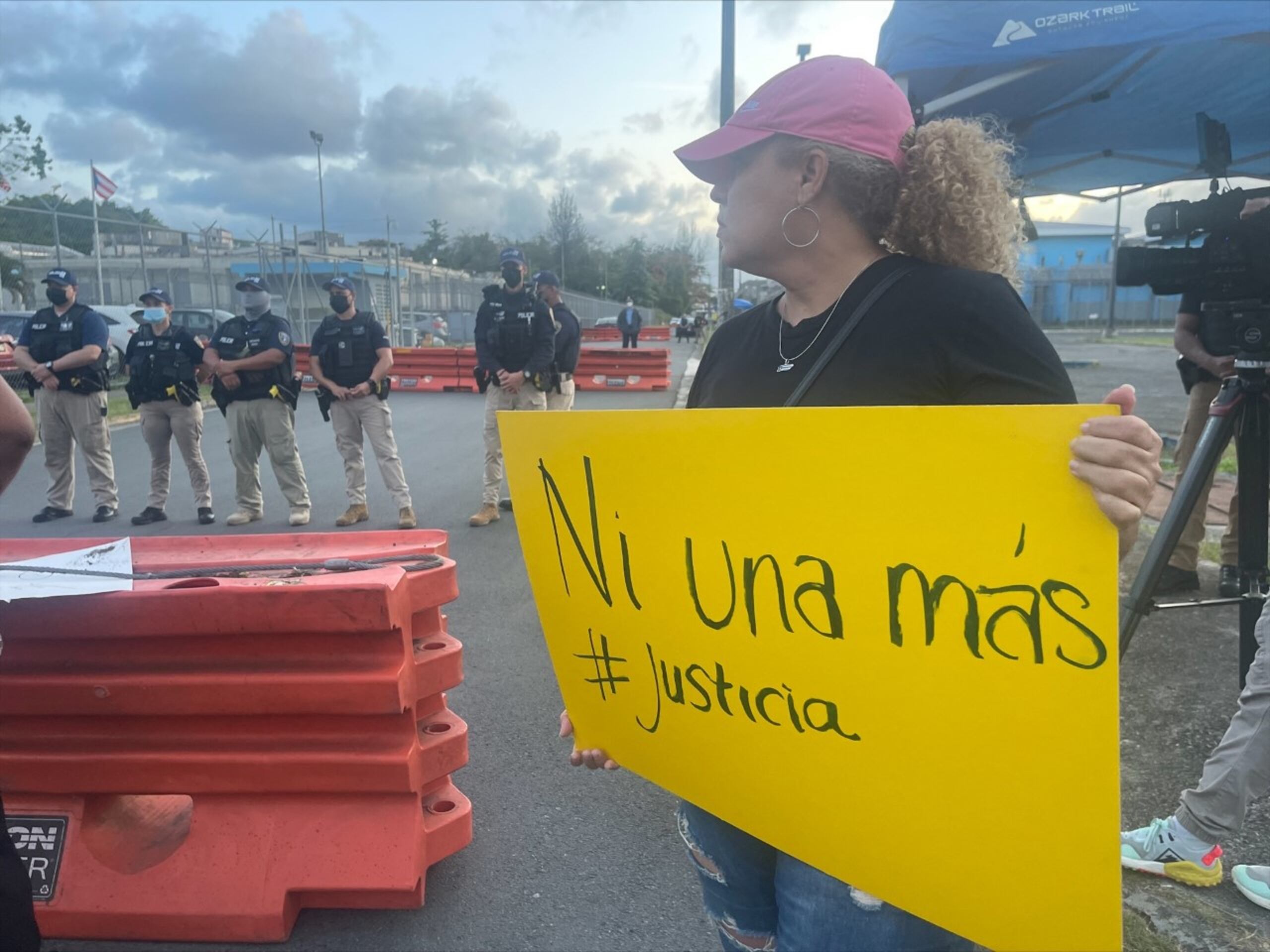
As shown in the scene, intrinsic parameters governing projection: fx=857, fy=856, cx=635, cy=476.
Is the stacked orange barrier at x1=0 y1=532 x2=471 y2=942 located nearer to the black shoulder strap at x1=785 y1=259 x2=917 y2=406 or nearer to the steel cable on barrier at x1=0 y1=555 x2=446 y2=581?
the steel cable on barrier at x1=0 y1=555 x2=446 y2=581

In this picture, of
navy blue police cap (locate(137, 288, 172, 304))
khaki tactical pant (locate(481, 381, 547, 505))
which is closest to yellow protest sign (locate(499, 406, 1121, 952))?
khaki tactical pant (locate(481, 381, 547, 505))

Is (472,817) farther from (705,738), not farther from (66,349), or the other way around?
(66,349)

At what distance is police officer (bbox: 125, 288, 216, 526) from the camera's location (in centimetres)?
770

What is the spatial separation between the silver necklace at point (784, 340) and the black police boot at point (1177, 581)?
14.0ft

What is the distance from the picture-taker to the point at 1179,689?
12.3 feet

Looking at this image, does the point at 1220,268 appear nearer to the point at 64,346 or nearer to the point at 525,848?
the point at 525,848

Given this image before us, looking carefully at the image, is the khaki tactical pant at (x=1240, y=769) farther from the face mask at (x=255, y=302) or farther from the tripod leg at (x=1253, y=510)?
the face mask at (x=255, y=302)

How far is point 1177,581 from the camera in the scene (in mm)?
4863

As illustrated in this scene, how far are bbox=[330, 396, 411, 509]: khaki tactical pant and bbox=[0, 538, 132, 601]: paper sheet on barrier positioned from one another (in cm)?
446

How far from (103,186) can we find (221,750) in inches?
937

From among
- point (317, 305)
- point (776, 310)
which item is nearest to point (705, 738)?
point (776, 310)

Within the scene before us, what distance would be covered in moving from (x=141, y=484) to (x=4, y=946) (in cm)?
882

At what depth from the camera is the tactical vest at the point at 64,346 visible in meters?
7.82

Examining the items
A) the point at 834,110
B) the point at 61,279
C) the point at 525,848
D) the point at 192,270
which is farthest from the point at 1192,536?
the point at 192,270
